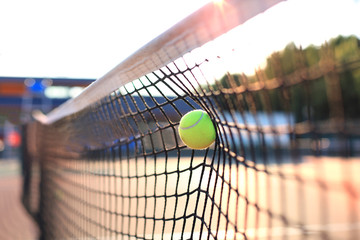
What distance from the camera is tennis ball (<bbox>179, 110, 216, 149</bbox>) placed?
152 cm

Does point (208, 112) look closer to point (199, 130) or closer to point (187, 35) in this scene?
point (199, 130)

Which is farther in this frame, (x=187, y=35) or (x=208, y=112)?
(x=208, y=112)

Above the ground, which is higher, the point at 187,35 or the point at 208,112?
the point at 187,35

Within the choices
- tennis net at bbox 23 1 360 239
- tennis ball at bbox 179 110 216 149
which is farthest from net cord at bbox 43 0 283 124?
tennis ball at bbox 179 110 216 149

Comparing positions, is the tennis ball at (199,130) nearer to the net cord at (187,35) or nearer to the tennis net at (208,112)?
the tennis net at (208,112)

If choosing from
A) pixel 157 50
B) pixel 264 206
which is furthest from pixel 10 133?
pixel 157 50

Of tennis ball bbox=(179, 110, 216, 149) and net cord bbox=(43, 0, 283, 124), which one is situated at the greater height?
net cord bbox=(43, 0, 283, 124)

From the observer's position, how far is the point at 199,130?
151 cm

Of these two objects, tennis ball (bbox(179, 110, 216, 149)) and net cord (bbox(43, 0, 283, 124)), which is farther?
tennis ball (bbox(179, 110, 216, 149))

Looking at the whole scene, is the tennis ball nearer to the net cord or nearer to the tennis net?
the tennis net

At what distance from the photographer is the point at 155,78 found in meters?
1.94

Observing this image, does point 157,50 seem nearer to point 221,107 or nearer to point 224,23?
point 221,107

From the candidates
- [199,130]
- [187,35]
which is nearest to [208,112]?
[199,130]

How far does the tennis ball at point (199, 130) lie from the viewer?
152 cm
